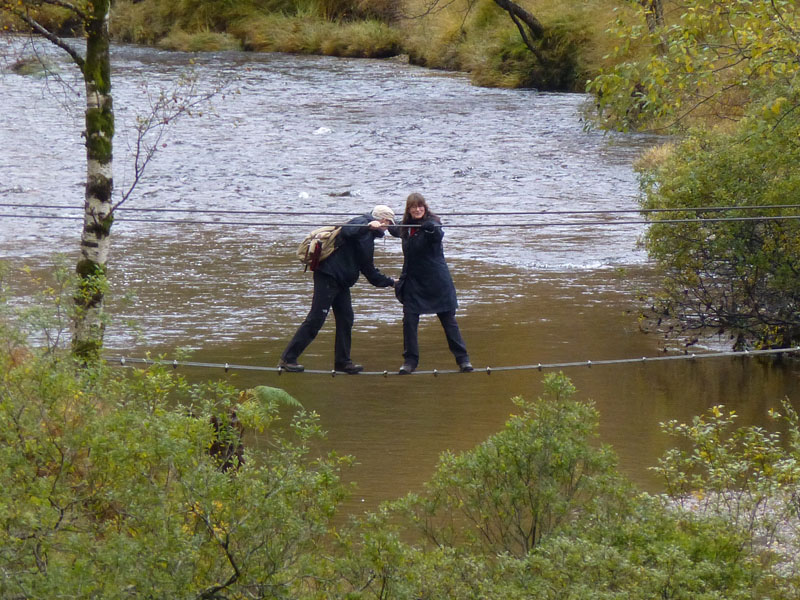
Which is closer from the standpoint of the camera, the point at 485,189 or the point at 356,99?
the point at 485,189

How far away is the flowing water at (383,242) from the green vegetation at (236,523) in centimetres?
78

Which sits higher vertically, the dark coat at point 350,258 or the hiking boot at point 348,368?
the dark coat at point 350,258

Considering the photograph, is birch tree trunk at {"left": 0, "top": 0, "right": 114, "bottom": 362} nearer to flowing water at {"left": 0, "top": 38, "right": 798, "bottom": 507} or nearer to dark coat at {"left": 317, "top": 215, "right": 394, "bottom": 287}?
flowing water at {"left": 0, "top": 38, "right": 798, "bottom": 507}

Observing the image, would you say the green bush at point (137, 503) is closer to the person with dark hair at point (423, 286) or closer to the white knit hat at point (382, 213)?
the white knit hat at point (382, 213)

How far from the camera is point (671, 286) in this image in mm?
14086

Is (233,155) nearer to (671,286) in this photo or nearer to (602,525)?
(671,286)

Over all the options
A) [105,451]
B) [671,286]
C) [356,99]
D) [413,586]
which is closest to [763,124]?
[671,286]

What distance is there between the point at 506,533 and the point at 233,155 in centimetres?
1704

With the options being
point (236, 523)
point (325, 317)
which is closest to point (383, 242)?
point (325, 317)

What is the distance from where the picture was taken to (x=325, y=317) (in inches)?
358

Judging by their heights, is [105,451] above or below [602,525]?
above

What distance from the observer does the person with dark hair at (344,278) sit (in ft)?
28.5

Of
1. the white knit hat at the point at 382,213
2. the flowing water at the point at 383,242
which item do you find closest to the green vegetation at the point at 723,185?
the flowing water at the point at 383,242

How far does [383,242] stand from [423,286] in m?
10.8
